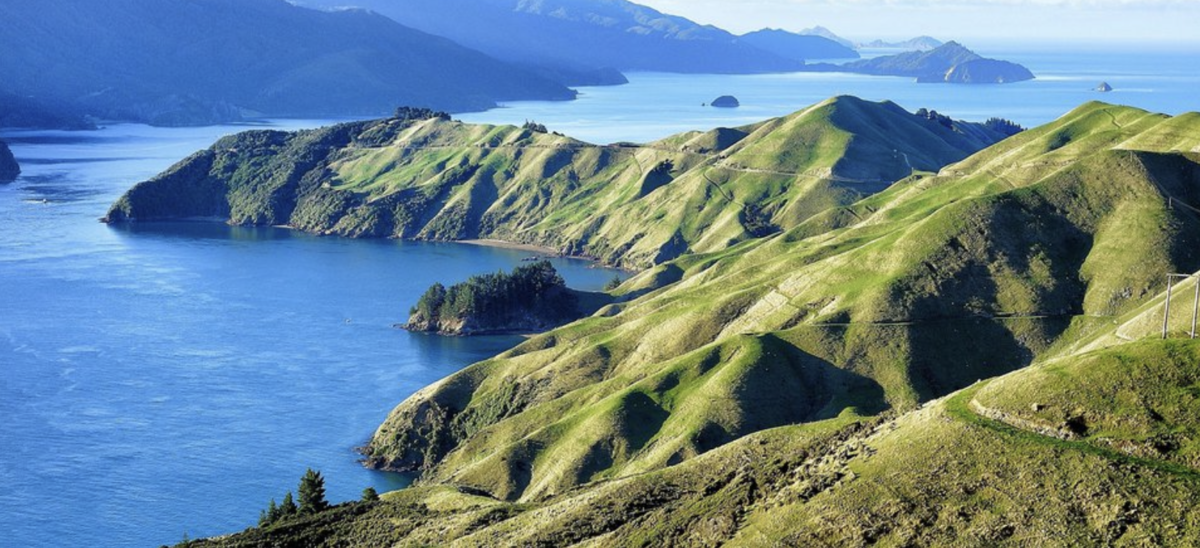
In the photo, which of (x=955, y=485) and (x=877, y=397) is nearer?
(x=955, y=485)

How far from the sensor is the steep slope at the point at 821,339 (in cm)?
11850

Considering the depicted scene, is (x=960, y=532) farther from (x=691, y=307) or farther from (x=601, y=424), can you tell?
(x=691, y=307)

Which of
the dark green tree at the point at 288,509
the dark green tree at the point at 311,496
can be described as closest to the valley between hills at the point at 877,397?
the dark green tree at the point at 311,496

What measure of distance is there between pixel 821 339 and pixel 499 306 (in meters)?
69.9

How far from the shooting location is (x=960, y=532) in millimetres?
65812

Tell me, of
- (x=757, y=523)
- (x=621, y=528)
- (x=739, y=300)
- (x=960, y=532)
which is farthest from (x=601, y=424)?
(x=960, y=532)

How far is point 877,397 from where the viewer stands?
391 feet

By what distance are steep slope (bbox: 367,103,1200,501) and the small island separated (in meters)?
32.4

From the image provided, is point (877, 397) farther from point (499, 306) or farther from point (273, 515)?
point (499, 306)

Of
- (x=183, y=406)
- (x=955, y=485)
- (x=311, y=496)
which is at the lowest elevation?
(x=183, y=406)

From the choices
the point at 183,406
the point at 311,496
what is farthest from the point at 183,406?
the point at 311,496

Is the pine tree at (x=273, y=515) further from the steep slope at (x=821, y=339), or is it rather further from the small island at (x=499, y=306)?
the small island at (x=499, y=306)

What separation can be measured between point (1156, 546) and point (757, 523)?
64.0 ft

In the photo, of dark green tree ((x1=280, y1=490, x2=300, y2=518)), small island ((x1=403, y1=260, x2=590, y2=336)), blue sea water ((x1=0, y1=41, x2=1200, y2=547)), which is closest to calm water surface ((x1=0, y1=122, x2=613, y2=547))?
blue sea water ((x1=0, y1=41, x2=1200, y2=547))
